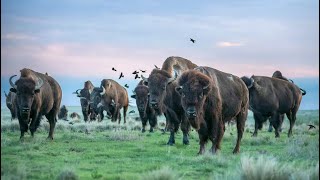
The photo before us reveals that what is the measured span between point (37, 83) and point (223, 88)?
22.0 feet

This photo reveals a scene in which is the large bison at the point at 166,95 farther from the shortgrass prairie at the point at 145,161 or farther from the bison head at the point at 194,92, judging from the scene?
the bison head at the point at 194,92

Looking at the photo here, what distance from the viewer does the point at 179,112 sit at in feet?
52.0

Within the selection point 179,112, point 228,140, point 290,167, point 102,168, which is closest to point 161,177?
point 290,167

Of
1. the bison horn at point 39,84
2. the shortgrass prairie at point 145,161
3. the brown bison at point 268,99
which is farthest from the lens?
the brown bison at point 268,99

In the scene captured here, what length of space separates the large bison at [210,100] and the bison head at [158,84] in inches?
93.3

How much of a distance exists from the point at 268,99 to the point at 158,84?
26.1 ft

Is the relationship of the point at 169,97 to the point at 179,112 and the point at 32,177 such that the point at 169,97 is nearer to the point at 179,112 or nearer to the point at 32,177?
the point at 179,112

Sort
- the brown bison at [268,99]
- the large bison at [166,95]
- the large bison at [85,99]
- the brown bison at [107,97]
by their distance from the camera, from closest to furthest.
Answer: the large bison at [166,95] < the brown bison at [268,99] < the brown bison at [107,97] < the large bison at [85,99]

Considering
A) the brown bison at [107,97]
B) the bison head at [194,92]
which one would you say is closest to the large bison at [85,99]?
the brown bison at [107,97]

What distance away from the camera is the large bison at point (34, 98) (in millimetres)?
16281

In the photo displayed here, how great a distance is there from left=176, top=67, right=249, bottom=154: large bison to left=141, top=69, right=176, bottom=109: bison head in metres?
2.37

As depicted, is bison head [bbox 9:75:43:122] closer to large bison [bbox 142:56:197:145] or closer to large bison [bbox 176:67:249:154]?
large bison [bbox 142:56:197:145]

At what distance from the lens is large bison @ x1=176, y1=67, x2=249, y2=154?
1197 centimetres

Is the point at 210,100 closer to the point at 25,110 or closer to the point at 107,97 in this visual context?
the point at 25,110
